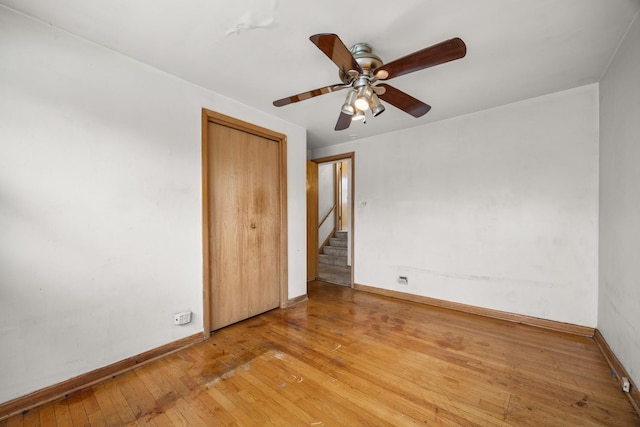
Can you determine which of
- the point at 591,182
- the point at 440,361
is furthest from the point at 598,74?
the point at 440,361

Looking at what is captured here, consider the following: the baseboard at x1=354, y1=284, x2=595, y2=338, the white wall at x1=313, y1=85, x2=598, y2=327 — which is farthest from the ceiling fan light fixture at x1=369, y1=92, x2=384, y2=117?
the baseboard at x1=354, y1=284, x2=595, y2=338

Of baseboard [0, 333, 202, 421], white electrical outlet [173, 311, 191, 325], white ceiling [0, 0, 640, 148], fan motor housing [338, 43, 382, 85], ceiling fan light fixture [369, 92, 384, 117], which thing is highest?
white ceiling [0, 0, 640, 148]

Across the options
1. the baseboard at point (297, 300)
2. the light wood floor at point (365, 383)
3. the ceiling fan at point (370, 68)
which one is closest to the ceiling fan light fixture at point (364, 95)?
the ceiling fan at point (370, 68)

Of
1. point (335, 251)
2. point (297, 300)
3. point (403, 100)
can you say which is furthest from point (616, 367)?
point (335, 251)

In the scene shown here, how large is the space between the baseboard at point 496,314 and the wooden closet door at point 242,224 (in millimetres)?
1820

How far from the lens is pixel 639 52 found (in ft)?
5.43

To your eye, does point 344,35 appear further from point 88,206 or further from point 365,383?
point 365,383

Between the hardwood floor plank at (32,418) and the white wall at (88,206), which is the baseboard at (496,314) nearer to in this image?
the white wall at (88,206)

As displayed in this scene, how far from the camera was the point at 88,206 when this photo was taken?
1838mm

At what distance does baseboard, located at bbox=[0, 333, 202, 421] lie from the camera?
1.56m

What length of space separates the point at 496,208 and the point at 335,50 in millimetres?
2734

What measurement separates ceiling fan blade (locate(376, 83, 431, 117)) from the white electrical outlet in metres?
2.60

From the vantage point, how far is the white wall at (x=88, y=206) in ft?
5.18

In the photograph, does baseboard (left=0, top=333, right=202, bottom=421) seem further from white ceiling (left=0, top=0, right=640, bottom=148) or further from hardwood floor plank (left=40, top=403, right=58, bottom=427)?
white ceiling (left=0, top=0, right=640, bottom=148)
